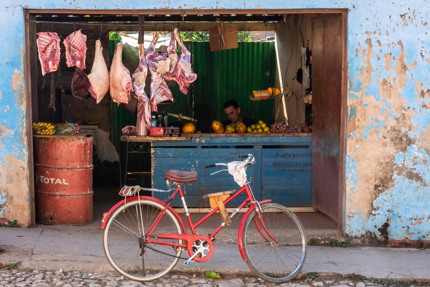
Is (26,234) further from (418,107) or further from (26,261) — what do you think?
(418,107)

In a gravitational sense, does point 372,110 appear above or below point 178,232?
above

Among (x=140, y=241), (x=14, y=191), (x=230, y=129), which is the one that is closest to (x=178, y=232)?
(x=140, y=241)

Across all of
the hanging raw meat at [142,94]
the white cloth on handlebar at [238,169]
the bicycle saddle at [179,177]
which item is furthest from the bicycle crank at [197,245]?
the hanging raw meat at [142,94]

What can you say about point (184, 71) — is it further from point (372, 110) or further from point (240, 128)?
point (372, 110)

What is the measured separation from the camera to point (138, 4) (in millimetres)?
6980

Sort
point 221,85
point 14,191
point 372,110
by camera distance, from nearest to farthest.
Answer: point 372,110
point 14,191
point 221,85

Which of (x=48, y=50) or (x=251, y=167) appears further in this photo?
(x=251, y=167)

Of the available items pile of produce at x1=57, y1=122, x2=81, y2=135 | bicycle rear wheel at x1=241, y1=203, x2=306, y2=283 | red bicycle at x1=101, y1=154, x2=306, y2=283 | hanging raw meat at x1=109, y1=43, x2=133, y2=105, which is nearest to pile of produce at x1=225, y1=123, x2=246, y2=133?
hanging raw meat at x1=109, y1=43, x2=133, y2=105

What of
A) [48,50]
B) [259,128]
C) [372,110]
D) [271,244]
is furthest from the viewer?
[259,128]

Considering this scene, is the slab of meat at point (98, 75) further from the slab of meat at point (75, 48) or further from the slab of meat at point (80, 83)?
the slab of meat at point (80, 83)

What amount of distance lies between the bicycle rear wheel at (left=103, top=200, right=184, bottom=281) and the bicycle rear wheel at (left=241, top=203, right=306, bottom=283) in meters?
0.66

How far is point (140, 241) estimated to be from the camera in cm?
584

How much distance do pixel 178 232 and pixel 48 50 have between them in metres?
3.01

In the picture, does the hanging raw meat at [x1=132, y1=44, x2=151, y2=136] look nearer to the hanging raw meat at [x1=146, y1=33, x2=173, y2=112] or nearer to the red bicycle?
the hanging raw meat at [x1=146, y1=33, x2=173, y2=112]
